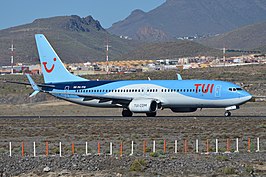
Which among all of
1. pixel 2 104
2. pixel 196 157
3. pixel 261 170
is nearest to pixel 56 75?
pixel 2 104

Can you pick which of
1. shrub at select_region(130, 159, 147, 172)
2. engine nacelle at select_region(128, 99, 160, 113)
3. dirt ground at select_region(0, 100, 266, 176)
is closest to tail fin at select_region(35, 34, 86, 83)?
engine nacelle at select_region(128, 99, 160, 113)

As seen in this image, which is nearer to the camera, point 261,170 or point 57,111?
point 261,170

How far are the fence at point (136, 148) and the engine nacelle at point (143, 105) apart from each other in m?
23.8

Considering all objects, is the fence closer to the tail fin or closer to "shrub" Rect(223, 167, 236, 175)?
"shrub" Rect(223, 167, 236, 175)

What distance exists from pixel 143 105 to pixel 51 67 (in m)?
12.6

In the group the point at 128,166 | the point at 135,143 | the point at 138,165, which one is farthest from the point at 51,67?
the point at 138,165

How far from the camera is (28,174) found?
3384 centimetres

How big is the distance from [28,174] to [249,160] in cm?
1048

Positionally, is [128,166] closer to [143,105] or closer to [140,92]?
[143,105]

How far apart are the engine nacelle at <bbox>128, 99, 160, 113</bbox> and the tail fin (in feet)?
29.0

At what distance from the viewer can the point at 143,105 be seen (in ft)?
241

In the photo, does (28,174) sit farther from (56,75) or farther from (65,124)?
(56,75)

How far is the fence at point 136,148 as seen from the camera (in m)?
42.3

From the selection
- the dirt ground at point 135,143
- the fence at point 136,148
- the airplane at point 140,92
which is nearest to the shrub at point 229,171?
the dirt ground at point 135,143
